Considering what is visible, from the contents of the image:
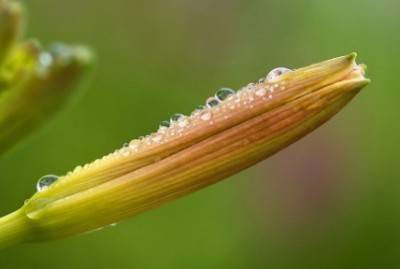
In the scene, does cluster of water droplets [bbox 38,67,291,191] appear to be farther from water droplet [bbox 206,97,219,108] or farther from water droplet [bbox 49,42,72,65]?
water droplet [bbox 49,42,72,65]

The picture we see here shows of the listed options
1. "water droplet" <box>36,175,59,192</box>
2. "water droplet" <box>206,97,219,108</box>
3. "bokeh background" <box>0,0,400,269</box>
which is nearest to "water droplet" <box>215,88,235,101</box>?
"water droplet" <box>206,97,219,108</box>

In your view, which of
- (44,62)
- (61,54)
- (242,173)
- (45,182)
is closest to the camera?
(61,54)

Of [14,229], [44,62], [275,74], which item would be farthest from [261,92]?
[14,229]

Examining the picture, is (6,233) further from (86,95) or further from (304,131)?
(86,95)

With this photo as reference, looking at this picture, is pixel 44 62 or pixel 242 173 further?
pixel 242 173

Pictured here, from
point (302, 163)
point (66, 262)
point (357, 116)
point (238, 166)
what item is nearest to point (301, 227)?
point (302, 163)

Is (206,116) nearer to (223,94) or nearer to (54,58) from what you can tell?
(223,94)

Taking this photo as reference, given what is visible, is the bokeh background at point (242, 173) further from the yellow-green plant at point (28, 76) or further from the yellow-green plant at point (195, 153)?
the yellow-green plant at point (28, 76)
